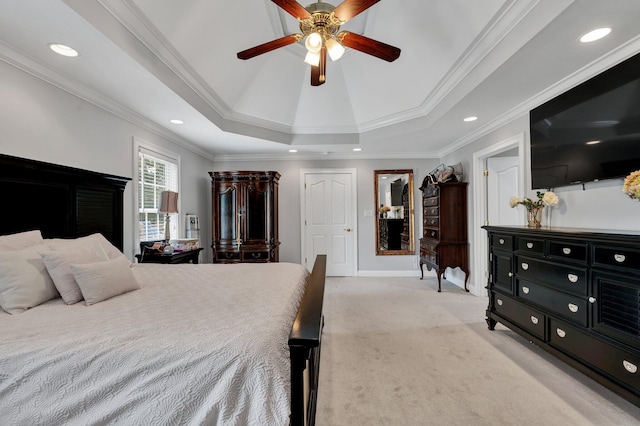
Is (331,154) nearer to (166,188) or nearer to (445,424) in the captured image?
(166,188)

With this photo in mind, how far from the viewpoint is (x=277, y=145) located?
457 cm

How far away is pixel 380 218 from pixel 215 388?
4.68 m

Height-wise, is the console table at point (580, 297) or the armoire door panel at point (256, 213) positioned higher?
the armoire door panel at point (256, 213)

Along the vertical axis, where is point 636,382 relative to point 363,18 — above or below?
below

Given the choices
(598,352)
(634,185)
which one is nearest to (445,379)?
(598,352)

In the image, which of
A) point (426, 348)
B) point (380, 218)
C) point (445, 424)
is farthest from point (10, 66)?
point (380, 218)

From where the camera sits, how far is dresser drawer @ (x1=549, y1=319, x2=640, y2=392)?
166cm

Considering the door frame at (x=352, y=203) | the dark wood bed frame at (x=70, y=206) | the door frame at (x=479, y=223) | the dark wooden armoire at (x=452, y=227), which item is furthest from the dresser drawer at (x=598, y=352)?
the door frame at (x=352, y=203)

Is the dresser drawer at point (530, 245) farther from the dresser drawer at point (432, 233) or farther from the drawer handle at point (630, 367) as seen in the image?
the dresser drawer at point (432, 233)

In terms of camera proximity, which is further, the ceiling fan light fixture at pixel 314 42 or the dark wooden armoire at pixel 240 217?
the dark wooden armoire at pixel 240 217

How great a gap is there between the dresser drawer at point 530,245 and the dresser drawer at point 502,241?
3.4 inches

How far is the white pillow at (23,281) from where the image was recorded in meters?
1.45

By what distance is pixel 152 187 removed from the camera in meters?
3.59

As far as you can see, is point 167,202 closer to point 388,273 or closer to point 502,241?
point 502,241
